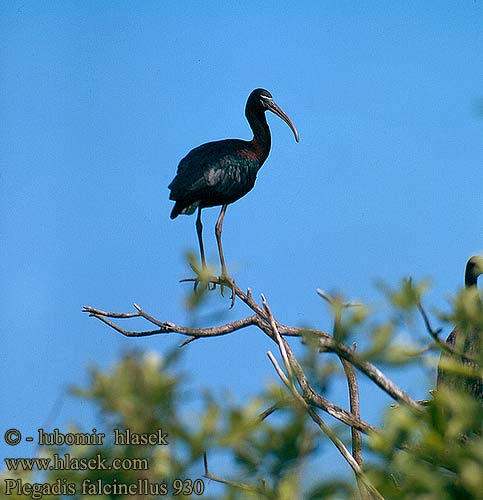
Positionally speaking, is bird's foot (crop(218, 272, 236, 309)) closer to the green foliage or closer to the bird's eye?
the bird's eye

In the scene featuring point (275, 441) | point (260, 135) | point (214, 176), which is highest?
point (260, 135)

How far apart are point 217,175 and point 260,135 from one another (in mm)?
1135

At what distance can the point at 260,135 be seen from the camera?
775 cm

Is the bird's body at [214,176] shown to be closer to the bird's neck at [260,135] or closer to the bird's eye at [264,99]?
the bird's neck at [260,135]

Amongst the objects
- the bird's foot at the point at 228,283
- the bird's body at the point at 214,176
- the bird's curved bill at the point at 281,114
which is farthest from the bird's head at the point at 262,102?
the bird's foot at the point at 228,283

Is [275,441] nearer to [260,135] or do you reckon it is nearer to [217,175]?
→ [217,175]

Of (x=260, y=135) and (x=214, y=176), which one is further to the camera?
(x=260, y=135)

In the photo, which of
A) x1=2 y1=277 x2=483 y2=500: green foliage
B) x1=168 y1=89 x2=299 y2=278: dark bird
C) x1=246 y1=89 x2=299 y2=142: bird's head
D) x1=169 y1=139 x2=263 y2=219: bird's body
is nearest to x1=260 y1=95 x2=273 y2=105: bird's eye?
x1=246 y1=89 x2=299 y2=142: bird's head

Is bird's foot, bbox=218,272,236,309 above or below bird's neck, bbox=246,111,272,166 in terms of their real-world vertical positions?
below

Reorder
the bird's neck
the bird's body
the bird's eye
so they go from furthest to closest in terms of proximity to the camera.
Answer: the bird's eye → the bird's neck → the bird's body

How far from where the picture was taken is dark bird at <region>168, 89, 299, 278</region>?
258 inches

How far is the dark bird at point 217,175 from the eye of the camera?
655 cm

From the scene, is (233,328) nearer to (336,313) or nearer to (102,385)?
(336,313)

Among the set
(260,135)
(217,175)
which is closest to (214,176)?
(217,175)
